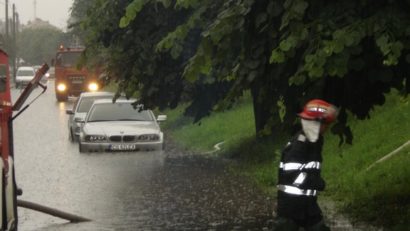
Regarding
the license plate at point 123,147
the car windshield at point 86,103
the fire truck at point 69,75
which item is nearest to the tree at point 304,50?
the license plate at point 123,147

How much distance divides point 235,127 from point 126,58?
8.41m

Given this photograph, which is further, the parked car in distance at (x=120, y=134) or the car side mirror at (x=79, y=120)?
the car side mirror at (x=79, y=120)

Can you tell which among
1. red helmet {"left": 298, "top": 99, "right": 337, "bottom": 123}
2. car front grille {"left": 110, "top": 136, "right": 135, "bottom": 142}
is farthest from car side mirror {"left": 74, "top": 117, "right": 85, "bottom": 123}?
red helmet {"left": 298, "top": 99, "right": 337, "bottom": 123}

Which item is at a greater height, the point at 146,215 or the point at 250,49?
the point at 250,49

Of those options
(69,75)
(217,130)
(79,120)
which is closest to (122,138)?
(79,120)

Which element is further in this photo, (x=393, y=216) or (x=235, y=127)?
Answer: (x=235, y=127)

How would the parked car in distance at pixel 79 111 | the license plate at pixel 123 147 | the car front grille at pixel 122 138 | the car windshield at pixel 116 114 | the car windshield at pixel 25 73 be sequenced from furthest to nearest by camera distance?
the car windshield at pixel 25 73 → the parked car in distance at pixel 79 111 → the car windshield at pixel 116 114 → the car front grille at pixel 122 138 → the license plate at pixel 123 147

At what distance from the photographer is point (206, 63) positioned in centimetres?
991

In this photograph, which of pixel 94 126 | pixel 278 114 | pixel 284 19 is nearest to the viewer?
pixel 284 19

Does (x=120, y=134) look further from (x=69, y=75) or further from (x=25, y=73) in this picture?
(x=25, y=73)

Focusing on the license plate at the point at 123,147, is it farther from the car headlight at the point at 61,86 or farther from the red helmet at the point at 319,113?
the car headlight at the point at 61,86

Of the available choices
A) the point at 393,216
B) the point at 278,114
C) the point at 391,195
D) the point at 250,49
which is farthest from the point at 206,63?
the point at 391,195

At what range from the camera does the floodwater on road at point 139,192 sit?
1332 cm

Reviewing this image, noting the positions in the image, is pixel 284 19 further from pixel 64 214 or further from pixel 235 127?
pixel 235 127
